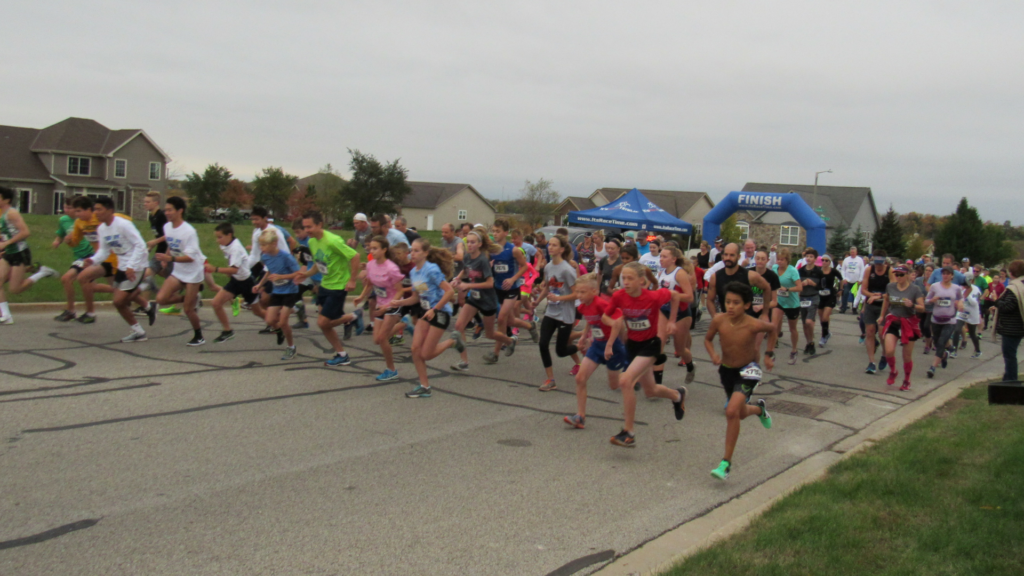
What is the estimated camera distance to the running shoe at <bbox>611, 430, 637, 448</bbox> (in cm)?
646

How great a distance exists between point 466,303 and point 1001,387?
6.09 m

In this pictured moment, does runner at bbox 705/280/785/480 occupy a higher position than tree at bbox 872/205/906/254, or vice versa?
tree at bbox 872/205/906/254

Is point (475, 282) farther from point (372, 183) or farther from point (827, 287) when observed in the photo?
point (372, 183)

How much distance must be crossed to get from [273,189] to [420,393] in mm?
61063

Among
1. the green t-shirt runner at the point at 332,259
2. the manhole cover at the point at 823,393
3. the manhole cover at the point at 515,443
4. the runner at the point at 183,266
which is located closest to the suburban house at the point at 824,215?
the manhole cover at the point at 823,393

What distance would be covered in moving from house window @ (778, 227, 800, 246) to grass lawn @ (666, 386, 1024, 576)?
66.2 metres

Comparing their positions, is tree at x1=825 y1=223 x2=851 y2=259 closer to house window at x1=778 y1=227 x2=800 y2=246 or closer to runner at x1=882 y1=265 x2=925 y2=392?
house window at x1=778 y1=227 x2=800 y2=246

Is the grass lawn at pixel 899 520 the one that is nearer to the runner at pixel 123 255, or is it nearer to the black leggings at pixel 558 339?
the black leggings at pixel 558 339

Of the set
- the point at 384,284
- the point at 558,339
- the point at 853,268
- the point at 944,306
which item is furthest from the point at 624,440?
the point at 853,268

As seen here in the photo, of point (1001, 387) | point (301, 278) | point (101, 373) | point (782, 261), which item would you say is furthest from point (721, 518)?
point (782, 261)

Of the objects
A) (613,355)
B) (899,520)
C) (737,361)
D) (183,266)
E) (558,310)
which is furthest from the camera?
(183,266)

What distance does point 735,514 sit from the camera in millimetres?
5223

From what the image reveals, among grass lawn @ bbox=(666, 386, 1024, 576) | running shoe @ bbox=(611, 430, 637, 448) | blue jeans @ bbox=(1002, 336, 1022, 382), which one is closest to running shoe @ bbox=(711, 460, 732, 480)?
grass lawn @ bbox=(666, 386, 1024, 576)

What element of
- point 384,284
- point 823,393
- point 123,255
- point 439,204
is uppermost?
point 439,204
